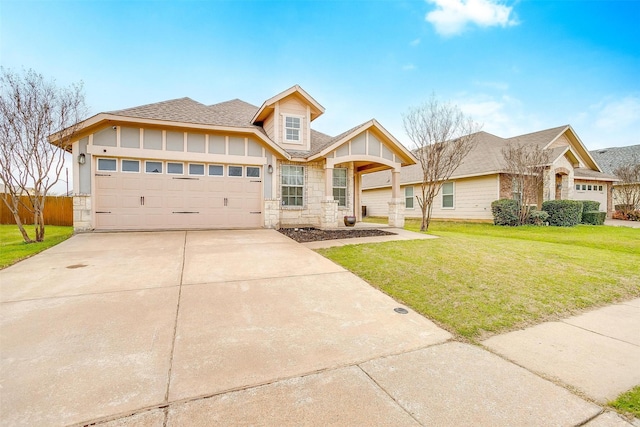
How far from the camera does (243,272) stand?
524 centimetres

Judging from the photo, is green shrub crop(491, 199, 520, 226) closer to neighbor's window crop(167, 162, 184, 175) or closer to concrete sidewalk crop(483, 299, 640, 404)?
concrete sidewalk crop(483, 299, 640, 404)

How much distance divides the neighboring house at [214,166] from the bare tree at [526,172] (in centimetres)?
628

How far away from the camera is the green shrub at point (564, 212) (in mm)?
14523

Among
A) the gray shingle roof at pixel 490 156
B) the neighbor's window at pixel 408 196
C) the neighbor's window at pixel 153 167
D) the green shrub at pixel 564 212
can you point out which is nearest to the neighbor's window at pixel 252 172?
the neighbor's window at pixel 153 167

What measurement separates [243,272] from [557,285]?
5.57 metres

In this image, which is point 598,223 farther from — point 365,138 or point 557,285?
point 557,285

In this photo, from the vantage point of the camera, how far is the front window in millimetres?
13064

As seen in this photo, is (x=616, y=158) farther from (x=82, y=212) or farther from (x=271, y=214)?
(x=82, y=212)

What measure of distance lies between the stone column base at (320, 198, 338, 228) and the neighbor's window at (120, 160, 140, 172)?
22.8 feet

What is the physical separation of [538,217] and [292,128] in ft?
43.9

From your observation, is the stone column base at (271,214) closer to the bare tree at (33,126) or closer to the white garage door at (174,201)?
the white garage door at (174,201)

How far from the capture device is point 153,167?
33.1 ft

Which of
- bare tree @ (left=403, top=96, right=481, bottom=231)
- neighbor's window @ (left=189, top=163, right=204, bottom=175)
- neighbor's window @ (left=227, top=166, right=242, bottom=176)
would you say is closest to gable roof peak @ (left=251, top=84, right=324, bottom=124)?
neighbor's window @ (left=227, top=166, right=242, bottom=176)

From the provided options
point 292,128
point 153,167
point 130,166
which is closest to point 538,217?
point 292,128
